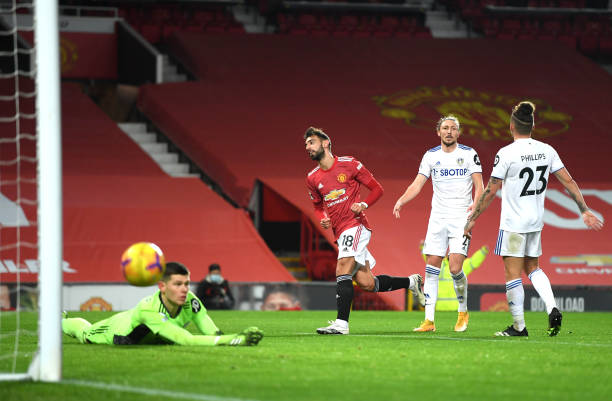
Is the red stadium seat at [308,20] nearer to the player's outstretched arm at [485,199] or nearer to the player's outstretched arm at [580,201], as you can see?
the player's outstretched arm at [485,199]

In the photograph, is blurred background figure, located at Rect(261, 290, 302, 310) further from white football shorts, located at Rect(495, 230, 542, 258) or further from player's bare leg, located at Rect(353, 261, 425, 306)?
white football shorts, located at Rect(495, 230, 542, 258)

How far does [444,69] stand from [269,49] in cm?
470

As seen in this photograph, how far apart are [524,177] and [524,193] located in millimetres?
144

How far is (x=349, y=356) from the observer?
6727 millimetres

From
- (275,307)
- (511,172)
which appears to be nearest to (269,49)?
(275,307)

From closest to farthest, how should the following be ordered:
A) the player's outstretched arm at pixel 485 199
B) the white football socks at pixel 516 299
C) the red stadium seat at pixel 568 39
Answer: the player's outstretched arm at pixel 485 199 < the white football socks at pixel 516 299 < the red stadium seat at pixel 568 39

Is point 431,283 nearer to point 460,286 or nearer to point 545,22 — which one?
point 460,286

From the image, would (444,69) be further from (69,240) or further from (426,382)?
(426,382)

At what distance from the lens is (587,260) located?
781 inches

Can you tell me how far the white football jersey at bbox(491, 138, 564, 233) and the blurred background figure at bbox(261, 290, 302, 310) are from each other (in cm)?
876

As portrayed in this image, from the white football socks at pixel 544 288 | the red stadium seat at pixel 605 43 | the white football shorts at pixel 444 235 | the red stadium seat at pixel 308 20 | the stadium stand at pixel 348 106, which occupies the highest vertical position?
the red stadium seat at pixel 308 20

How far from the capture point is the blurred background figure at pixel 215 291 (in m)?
16.8

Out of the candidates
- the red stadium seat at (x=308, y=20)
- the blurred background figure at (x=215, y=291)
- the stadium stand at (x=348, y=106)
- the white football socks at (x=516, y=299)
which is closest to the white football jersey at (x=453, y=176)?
the white football socks at (x=516, y=299)

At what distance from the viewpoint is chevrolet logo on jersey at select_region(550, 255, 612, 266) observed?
19766 mm
